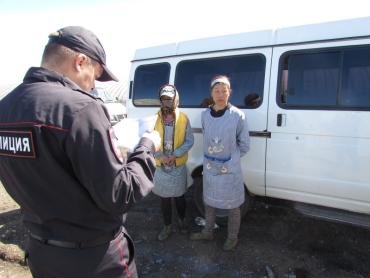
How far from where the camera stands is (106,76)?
167cm

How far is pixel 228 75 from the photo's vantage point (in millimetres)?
3994

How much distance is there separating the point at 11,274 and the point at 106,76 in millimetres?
2794

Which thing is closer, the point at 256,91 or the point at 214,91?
the point at 214,91

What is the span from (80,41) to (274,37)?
2648mm

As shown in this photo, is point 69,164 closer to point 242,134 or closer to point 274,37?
point 242,134

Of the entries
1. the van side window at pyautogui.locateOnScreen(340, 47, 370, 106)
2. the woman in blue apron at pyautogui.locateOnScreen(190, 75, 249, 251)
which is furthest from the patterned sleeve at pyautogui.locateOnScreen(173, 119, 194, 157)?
the van side window at pyautogui.locateOnScreen(340, 47, 370, 106)

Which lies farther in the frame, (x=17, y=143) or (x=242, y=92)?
(x=242, y=92)

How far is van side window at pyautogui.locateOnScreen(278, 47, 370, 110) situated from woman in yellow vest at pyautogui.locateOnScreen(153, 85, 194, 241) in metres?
1.06

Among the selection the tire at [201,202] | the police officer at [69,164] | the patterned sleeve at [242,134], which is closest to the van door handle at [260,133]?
the patterned sleeve at [242,134]

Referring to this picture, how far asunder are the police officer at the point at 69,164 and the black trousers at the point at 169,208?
2.33m

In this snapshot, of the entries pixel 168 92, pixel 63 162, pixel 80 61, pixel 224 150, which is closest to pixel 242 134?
pixel 224 150

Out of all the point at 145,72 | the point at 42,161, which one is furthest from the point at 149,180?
the point at 145,72

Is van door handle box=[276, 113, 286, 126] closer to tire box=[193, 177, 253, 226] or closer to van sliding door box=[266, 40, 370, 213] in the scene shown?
van sliding door box=[266, 40, 370, 213]

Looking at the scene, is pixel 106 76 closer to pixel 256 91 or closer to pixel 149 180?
pixel 149 180
